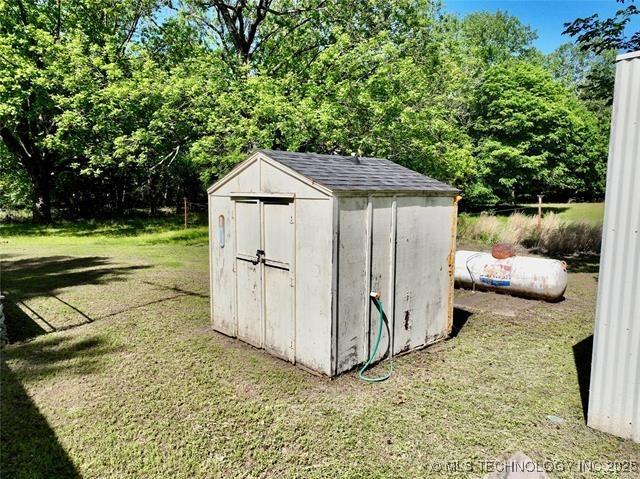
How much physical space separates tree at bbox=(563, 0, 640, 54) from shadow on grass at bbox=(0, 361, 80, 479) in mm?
11269

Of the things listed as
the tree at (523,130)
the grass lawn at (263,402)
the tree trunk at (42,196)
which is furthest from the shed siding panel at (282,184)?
the tree at (523,130)

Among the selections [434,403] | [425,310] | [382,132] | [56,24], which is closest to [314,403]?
[434,403]

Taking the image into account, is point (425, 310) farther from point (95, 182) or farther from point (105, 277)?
point (95, 182)

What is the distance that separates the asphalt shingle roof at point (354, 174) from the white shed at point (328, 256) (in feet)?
0.07

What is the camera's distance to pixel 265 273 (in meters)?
5.86

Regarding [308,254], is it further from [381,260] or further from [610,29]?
[610,29]

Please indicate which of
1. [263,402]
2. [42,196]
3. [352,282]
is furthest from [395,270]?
[42,196]

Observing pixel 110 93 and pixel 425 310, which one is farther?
pixel 110 93

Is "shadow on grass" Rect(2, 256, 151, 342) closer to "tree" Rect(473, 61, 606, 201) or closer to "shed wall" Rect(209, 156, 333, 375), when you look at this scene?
"shed wall" Rect(209, 156, 333, 375)

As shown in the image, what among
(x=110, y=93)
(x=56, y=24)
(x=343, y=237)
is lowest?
(x=343, y=237)

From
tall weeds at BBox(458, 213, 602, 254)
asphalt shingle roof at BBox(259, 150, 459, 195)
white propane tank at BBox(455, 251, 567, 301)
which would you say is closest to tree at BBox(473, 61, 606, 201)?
tall weeds at BBox(458, 213, 602, 254)

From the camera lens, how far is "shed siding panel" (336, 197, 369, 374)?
16.5ft

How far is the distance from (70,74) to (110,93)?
2.68 m

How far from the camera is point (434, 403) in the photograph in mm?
4539
